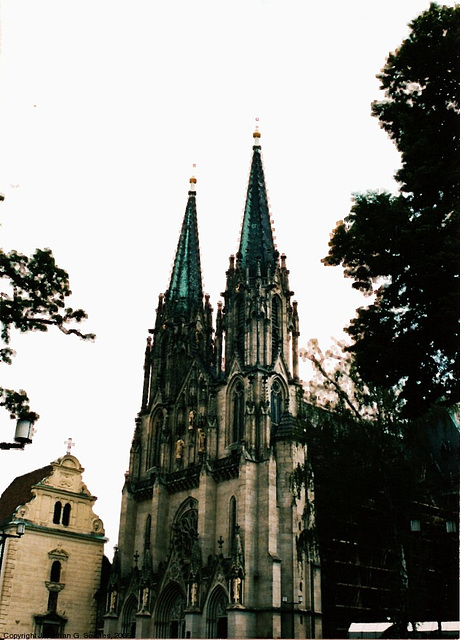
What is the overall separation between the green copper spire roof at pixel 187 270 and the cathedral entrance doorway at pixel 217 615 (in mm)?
22594

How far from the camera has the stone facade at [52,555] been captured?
41.3 metres

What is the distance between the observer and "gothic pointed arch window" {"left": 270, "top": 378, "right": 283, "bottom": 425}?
42.6 meters

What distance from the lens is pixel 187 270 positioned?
182 ft

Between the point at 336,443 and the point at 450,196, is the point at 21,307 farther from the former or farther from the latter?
the point at 336,443

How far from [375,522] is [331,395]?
5.74 meters

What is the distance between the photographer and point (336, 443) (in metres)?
29.5

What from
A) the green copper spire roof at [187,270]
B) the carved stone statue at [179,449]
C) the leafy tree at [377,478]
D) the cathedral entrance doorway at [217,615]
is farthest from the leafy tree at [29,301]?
the green copper spire roof at [187,270]

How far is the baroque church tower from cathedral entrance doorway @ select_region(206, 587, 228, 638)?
0.07m

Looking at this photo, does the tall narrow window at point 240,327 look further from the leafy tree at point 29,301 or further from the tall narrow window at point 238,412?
the leafy tree at point 29,301


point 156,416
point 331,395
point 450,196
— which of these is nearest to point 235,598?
point 331,395

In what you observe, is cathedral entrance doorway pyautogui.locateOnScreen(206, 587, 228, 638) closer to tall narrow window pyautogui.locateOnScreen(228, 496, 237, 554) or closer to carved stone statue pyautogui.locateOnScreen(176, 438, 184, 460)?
tall narrow window pyautogui.locateOnScreen(228, 496, 237, 554)

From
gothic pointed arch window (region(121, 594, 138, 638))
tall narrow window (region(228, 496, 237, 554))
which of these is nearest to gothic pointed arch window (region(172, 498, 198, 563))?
tall narrow window (region(228, 496, 237, 554))

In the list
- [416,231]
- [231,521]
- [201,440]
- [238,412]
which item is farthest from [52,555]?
[416,231]

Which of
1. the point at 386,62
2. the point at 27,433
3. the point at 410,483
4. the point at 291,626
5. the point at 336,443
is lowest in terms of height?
the point at 291,626
